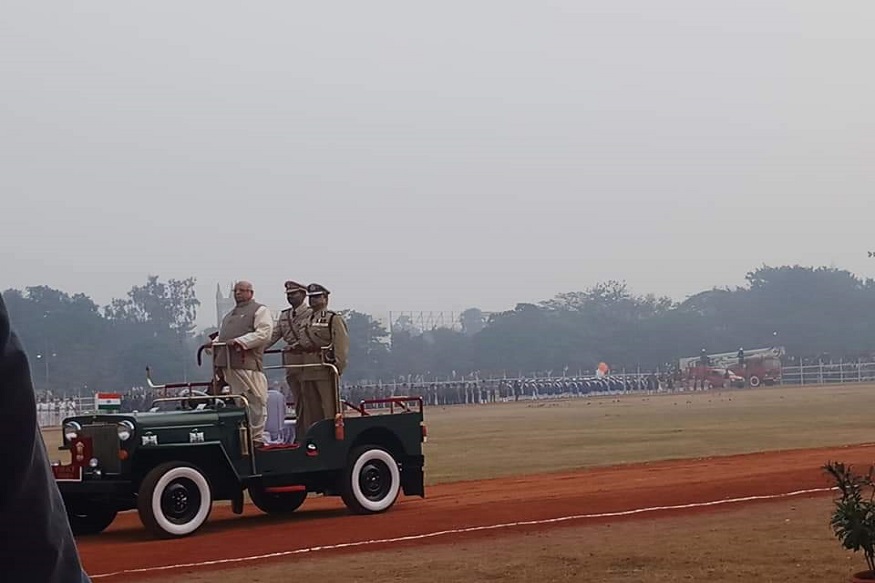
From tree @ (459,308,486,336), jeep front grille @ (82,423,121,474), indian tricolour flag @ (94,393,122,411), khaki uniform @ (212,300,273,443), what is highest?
tree @ (459,308,486,336)

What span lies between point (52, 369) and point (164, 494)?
67.2 metres

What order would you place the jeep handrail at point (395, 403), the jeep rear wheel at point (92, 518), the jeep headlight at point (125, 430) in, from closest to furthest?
the jeep headlight at point (125, 430) < the jeep rear wheel at point (92, 518) < the jeep handrail at point (395, 403)

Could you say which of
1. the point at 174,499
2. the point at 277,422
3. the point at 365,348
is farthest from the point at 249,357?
the point at 365,348

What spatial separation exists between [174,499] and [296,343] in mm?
2297

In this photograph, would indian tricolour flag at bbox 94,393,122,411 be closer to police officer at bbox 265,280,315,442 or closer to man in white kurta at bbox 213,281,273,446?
man in white kurta at bbox 213,281,273,446

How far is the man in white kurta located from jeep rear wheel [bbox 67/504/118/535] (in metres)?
1.68

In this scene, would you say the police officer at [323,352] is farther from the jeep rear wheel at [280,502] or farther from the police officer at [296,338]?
the jeep rear wheel at [280,502]

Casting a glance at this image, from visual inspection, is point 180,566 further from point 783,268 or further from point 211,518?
point 783,268

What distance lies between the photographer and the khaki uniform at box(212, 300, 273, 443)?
1367 centimetres

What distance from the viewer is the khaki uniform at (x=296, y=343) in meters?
14.3

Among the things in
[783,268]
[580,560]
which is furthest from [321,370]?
[783,268]

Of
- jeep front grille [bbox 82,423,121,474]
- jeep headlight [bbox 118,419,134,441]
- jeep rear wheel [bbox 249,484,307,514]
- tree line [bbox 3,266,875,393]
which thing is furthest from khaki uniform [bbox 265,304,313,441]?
tree line [bbox 3,266,875,393]

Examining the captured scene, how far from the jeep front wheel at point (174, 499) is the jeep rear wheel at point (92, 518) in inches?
43.7

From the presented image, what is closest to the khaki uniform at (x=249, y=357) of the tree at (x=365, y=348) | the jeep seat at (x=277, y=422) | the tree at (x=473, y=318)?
the jeep seat at (x=277, y=422)
